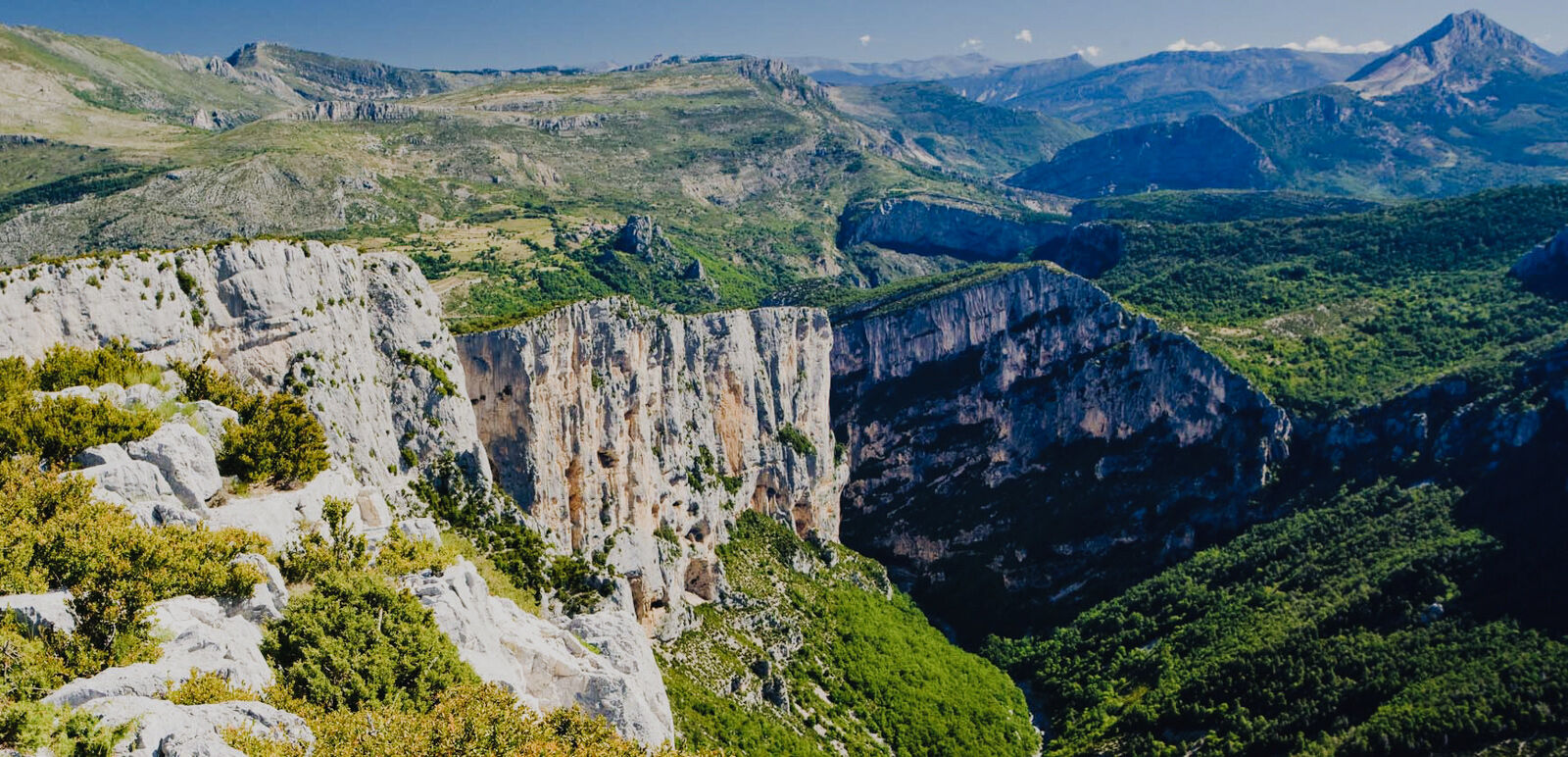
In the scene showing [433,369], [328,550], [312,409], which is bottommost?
[328,550]

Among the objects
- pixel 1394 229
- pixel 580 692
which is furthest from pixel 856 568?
pixel 1394 229

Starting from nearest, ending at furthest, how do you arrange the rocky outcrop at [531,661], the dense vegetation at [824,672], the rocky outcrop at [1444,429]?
the rocky outcrop at [531,661], the dense vegetation at [824,672], the rocky outcrop at [1444,429]

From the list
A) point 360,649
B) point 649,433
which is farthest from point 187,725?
point 649,433

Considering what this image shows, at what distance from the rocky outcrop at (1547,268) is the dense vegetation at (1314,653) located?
51.9 metres

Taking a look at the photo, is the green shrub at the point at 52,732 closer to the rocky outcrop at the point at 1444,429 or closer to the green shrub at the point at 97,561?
the green shrub at the point at 97,561

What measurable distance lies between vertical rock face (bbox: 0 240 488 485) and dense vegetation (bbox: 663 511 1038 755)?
970 inches

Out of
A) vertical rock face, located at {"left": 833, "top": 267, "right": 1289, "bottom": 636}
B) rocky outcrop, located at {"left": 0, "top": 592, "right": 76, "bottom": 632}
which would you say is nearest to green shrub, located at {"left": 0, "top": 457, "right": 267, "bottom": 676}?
rocky outcrop, located at {"left": 0, "top": 592, "right": 76, "bottom": 632}

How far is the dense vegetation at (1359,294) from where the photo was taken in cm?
12669

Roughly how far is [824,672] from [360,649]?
204ft

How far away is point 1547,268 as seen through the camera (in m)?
138

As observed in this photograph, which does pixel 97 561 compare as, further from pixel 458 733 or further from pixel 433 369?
pixel 433 369

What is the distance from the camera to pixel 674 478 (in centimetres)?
8744

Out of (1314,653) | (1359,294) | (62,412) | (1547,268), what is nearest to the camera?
(62,412)

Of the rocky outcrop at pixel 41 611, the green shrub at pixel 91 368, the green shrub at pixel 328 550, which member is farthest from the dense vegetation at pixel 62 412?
the rocky outcrop at pixel 41 611
